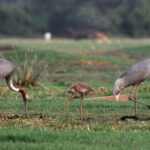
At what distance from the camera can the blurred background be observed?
2269 inches

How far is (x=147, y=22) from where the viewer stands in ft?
188

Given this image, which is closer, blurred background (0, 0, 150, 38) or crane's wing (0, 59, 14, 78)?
crane's wing (0, 59, 14, 78)

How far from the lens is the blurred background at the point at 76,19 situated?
5762cm

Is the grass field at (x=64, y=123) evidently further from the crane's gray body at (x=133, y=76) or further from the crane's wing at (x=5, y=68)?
the crane's wing at (x=5, y=68)

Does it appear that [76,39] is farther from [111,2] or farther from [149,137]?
[149,137]

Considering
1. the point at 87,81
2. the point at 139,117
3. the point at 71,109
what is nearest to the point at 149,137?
the point at 139,117

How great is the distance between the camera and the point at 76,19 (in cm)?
5903

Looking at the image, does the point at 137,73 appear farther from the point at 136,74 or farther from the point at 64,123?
the point at 64,123

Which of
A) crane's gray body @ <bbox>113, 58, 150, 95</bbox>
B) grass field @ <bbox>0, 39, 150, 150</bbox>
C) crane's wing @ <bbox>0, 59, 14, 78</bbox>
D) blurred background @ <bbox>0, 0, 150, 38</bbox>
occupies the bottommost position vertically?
grass field @ <bbox>0, 39, 150, 150</bbox>

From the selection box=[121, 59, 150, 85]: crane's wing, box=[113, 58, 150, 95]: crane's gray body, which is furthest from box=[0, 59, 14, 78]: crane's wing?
box=[121, 59, 150, 85]: crane's wing

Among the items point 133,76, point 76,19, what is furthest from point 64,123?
point 76,19

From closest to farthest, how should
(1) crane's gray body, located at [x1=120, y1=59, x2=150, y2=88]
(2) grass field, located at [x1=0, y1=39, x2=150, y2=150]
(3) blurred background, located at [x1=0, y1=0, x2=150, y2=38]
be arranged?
(2) grass field, located at [x1=0, y1=39, x2=150, y2=150], (1) crane's gray body, located at [x1=120, y1=59, x2=150, y2=88], (3) blurred background, located at [x1=0, y1=0, x2=150, y2=38]

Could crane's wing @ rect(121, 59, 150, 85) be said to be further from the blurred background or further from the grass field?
the blurred background

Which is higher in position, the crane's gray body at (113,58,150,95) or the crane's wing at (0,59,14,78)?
the crane's wing at (0,59,14,78)
